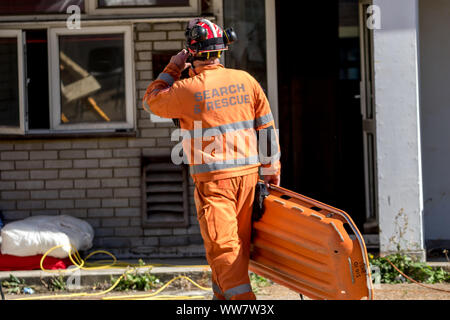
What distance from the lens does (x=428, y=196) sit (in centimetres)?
798

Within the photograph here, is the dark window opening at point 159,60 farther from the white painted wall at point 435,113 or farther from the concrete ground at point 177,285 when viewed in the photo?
the white painted wall at point 435,113

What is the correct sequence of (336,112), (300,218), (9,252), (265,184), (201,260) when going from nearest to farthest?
(300,218) < (265,184) < (9,252) < (201,260) < (336,112)

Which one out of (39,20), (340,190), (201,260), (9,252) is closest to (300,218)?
(201,260)

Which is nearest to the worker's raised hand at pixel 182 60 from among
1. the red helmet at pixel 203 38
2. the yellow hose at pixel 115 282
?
the red helmet at pixel 203 38

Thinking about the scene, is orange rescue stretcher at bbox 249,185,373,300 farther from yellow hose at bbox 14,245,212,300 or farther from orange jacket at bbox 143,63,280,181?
yellow hose at bbox 14,245,212,300

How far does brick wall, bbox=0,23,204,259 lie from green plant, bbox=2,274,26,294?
43.1 inches

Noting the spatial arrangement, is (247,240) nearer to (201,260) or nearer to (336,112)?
(201,260)

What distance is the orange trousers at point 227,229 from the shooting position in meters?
4.84

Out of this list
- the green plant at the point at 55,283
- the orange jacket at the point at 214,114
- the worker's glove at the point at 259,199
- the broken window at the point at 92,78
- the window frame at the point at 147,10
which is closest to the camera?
the orange jacket at the point at 214,114

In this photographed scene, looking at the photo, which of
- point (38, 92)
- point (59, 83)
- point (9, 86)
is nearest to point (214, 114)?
point (59, 83)

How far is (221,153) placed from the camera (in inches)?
196

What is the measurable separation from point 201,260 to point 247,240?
8.64 ft

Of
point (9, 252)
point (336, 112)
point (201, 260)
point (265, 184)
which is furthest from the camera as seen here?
point (336, 112)

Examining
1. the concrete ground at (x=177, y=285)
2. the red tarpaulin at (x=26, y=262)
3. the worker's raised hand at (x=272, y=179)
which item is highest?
the worker's raised hand at (x=272, y=179)
